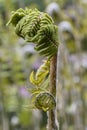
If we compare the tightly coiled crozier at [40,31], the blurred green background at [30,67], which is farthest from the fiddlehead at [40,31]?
the blurred green background at [30,67]

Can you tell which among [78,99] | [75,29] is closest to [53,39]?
[78,99]

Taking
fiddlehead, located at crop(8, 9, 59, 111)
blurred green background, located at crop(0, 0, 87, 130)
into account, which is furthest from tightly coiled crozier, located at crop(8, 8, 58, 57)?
blurred green background, located at crop(0, 0, 87, 130)

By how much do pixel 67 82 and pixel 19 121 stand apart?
1.29 feet

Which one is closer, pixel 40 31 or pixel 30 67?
pixel 40 31

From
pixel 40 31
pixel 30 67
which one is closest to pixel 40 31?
pixel 40 31

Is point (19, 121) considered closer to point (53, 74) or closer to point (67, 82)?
point (67, 82)

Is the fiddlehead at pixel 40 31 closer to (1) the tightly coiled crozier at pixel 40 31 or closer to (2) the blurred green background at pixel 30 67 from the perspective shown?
(1) the tightly coiled crozier at pixel 40 31

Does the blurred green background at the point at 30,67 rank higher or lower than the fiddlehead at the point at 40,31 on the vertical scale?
lower

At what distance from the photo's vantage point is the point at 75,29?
2.50 metres

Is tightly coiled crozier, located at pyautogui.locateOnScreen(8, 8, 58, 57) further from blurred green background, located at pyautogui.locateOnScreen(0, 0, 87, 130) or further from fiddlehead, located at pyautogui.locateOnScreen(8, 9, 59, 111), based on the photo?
blurred green background, located at pyautogui.locateOnScreen(0, 0, 87, 130)

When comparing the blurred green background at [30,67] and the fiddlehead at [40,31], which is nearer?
the fiddlehead at [40,31]

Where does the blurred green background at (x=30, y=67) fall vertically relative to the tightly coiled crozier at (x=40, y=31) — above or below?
below

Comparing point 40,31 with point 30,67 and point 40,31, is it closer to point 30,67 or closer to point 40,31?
point 40,31

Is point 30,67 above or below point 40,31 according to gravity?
below
